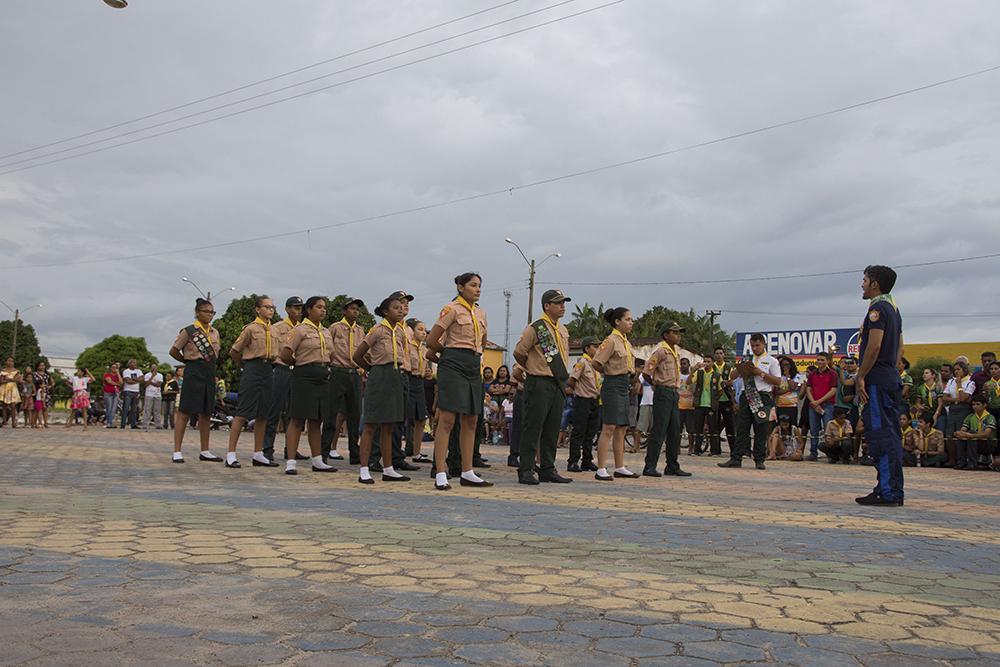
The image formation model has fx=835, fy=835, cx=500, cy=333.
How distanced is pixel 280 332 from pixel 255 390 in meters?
1.07

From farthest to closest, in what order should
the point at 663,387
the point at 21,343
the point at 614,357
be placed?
the point at 21,343 < the point at 663,387 < the point at 614,357

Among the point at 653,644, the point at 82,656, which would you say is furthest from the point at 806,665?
the point at 82,656

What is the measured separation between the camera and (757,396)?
473 inches

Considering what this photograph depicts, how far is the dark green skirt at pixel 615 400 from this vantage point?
9.62 metres

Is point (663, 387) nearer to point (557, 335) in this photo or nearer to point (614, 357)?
point (614, 357)

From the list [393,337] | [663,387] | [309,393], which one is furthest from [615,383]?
[309,393]

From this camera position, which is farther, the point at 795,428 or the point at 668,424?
the point at 795,428

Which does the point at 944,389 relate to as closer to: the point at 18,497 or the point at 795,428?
the point at 795,428

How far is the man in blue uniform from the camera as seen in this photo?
23.8 ft

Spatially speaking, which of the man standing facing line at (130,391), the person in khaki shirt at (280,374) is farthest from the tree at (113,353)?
the person in khaki shirt at (280,374)

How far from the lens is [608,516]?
6.11m

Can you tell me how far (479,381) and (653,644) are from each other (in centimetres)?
541

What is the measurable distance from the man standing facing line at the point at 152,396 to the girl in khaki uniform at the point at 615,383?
1663 centimetres

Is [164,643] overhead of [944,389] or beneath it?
beneath
